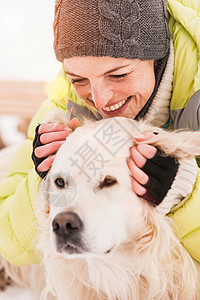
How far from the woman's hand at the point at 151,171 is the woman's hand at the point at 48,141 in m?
0.18

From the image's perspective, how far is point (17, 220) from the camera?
40.0 inches

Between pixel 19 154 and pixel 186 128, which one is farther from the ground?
pixel 186 128

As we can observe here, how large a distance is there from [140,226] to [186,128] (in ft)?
0.94

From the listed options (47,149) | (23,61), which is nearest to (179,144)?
(47,149)

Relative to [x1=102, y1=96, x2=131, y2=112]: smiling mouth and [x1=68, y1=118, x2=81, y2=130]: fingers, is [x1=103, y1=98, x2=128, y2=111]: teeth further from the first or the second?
[x1=68, y1=118, x2=81, y2=130]: fingers

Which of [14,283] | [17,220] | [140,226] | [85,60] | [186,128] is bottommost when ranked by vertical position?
[14,283]

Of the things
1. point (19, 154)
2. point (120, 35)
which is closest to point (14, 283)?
point (19, 154)

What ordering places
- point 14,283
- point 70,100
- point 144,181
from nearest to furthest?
1. point 144,181
2. point 70,100
3. point 14,283

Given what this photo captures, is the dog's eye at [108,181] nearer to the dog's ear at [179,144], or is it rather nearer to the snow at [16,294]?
the dog's ear at [179,144]

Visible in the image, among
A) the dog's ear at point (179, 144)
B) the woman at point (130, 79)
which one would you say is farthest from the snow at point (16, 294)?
the dog's ear at point (179, 144)

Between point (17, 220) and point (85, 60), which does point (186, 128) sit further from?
point (17, 220)

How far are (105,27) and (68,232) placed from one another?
47 cm

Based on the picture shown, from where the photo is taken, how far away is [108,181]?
703 millimetres

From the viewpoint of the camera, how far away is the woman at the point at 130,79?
76cm
